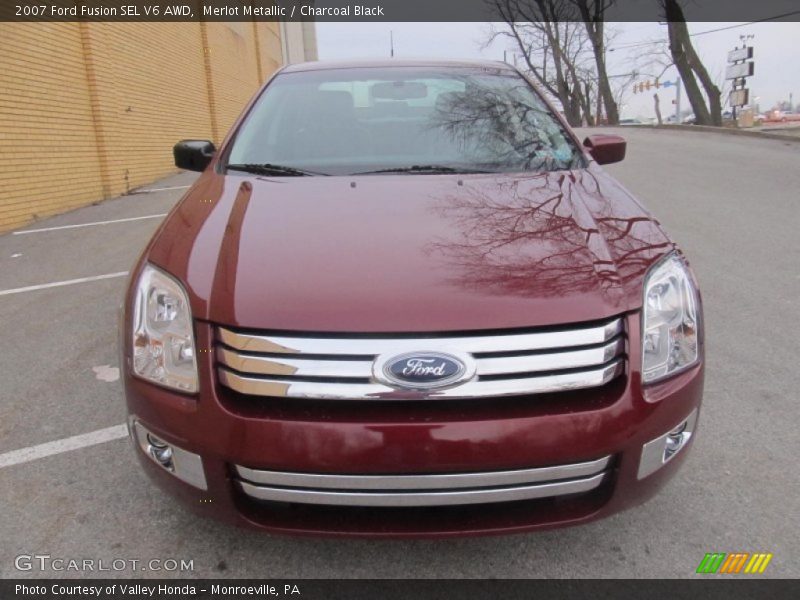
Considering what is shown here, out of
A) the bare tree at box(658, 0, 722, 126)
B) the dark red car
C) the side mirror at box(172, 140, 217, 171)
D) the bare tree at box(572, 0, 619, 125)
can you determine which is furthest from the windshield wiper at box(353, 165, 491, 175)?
the bare tree at box(572, 0, 619, 125)

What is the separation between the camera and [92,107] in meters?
9.85

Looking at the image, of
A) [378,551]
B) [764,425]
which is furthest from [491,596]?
[764,425]

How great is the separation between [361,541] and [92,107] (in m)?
9.89

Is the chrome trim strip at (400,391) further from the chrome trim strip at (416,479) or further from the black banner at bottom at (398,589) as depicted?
the black banner at bottom at (398,589)

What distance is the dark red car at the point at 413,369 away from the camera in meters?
1.59

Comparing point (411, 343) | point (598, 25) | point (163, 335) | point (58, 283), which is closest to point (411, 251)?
point (411, 343)

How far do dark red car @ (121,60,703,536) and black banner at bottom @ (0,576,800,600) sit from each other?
1.00 feet

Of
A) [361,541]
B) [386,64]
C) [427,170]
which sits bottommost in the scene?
[361,541]

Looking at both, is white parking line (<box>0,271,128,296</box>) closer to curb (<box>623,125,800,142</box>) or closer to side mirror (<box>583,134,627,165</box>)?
side mirror (<box>583,134,627,165</box>)

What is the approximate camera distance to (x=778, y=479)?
2393 millimetres

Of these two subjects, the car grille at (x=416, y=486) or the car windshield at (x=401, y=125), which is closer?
the car grille at (x=416, y=486)

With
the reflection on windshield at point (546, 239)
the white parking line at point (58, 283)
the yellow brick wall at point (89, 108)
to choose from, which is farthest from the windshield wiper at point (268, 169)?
the yellow brick wall at point (89, 108)

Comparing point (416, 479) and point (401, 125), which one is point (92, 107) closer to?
point (401, 125)

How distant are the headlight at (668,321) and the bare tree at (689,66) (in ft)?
65.9
